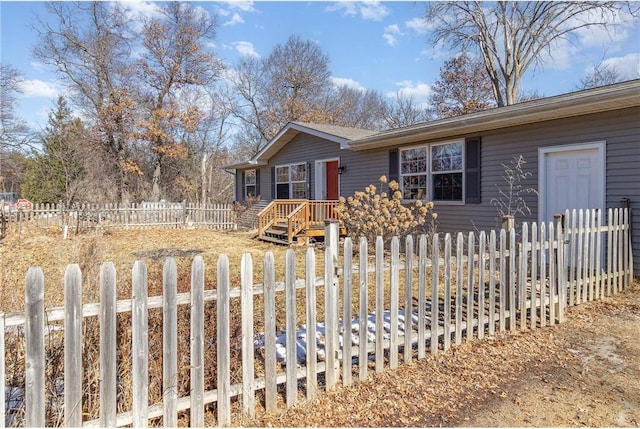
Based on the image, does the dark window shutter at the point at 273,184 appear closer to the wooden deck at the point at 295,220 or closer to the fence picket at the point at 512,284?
the wooden deck at the point at 295,220

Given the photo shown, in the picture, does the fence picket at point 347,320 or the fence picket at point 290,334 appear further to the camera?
the fence picket at point 347,320

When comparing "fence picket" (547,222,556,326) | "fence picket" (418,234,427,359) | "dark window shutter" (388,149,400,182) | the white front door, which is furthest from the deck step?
"fence picket" (418,234,427,359)

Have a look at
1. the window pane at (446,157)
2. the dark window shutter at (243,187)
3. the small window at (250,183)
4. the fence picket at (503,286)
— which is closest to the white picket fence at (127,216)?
the small window at (250,183)

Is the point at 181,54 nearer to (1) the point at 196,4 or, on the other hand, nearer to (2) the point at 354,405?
(1) the point at 196,4

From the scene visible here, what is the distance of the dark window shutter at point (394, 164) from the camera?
35.3 ft

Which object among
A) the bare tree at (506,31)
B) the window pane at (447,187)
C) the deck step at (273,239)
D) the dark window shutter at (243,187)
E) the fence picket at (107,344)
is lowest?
the deck step at (273,239)

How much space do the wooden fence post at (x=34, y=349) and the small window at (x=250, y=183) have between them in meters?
17.0

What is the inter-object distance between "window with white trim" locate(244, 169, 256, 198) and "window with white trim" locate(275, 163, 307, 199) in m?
2.64

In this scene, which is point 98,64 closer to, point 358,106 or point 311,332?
point 358,106

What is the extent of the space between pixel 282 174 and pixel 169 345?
46.8 feet

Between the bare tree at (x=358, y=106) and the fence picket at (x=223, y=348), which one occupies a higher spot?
the bare tree at (x=358, y=106)

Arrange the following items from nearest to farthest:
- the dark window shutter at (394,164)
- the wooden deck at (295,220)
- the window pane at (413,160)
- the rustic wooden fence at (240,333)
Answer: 1. the rustic wooden fence at (240,333)
2. the window pane at (413,160)
3. the dark window shutter at (394,164)
4. the wooden deck at (295,220)

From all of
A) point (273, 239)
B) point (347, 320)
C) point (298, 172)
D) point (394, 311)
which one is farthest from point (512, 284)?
point (298, 172)

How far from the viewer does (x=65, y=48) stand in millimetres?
23156
